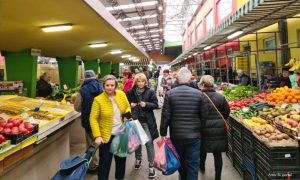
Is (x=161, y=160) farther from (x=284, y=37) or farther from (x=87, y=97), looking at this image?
(x=284, y=37)

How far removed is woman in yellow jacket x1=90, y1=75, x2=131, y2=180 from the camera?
146 inches

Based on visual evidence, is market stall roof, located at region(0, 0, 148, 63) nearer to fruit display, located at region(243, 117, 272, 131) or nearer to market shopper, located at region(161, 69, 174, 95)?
fruit display, located at region(243, 117, 272, 131)

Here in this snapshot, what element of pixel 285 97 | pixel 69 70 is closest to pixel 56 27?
pixel 285 97

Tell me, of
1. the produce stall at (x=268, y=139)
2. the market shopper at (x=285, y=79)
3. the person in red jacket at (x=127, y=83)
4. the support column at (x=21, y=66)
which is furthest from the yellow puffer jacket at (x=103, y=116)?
the market shopper at (x=285, y=79)

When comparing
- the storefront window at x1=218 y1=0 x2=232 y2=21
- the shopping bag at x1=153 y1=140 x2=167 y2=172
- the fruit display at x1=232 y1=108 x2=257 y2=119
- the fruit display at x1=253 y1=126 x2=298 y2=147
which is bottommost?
the shopping bag at x1=153 y1=140 x2=167 y2=172

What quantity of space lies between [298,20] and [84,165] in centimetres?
783

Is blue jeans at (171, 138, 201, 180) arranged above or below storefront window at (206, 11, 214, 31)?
below

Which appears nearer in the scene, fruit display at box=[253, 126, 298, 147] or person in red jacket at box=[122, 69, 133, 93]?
fruit display at box=[253, 126, 298, 147]

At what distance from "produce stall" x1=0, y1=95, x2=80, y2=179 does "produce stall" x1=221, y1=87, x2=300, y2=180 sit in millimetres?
2564

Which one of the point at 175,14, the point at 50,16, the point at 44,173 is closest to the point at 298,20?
the point at 50,16

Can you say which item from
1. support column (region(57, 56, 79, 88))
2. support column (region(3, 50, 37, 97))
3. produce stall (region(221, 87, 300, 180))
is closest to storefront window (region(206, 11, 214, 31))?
support column (region(57, 56, 79, 88))

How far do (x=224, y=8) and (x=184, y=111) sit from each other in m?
12.8

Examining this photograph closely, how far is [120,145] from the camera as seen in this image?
3783mm

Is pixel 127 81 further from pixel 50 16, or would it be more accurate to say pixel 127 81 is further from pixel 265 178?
pixel 265 178
